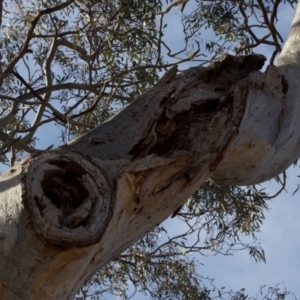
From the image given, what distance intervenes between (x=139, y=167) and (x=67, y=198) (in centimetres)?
24

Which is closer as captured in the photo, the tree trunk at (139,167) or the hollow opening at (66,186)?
the tree trunk at (139,167)

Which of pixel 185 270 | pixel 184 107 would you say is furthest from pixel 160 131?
pixel 185 270

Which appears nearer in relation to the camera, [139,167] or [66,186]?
[66,186]

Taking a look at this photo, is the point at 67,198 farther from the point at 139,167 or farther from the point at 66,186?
the point at 139,167

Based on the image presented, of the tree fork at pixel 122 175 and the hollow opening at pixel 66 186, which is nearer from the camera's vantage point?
the tree fork at pixel 122 175

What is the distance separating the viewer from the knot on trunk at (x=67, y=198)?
1685 mm

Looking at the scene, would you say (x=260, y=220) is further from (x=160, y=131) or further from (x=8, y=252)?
(x=8, y=252)

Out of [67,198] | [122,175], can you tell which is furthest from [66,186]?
[122,175]

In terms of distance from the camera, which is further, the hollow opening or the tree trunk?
the hollow opening

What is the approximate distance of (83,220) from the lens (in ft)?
5.82

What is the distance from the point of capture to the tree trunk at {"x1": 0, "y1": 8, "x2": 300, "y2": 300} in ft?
5.53

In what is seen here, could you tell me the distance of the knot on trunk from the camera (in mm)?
1685

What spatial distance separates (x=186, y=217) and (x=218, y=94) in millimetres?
3616

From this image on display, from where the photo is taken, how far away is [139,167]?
1.97 metres
